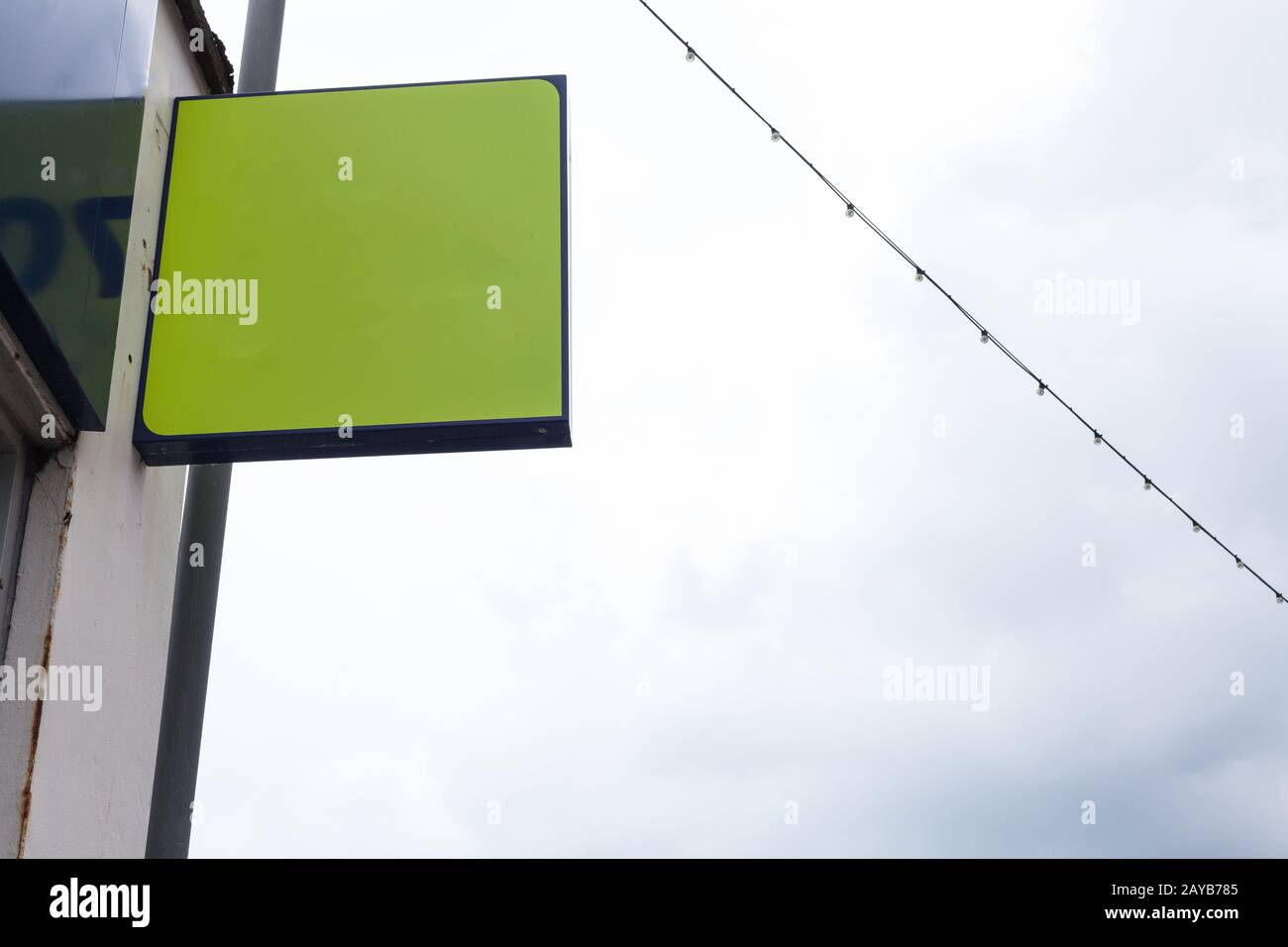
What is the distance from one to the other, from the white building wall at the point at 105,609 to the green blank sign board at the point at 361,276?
9cm

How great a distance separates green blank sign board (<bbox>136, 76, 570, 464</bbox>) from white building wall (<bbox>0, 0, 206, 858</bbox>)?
9cm

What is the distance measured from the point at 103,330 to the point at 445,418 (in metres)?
0.84

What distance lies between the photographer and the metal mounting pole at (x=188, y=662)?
369 centimetres

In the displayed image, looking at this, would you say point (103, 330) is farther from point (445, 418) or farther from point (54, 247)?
point (445, 418)

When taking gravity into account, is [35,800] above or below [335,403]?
below

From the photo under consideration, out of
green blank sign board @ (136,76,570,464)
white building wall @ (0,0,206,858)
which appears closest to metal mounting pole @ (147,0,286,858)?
white building wall @ (0,0,206,858)

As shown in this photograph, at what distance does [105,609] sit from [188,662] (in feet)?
2.33

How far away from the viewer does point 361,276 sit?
3564mm

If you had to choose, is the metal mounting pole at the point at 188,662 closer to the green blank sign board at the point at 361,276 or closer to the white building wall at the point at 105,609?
the white building wall at the point at 105,609

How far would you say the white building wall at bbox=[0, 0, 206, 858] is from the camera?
2.88m

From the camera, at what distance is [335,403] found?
11.0ft

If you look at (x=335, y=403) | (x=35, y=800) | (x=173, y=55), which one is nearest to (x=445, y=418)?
(x=335, y=403)
